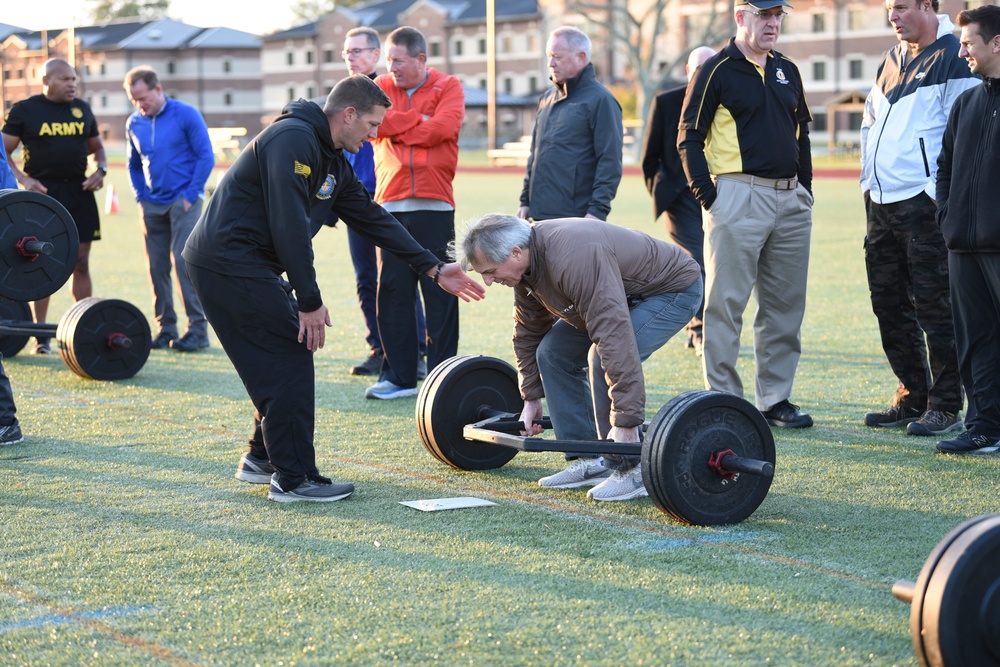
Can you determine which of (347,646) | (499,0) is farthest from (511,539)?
(499,0)

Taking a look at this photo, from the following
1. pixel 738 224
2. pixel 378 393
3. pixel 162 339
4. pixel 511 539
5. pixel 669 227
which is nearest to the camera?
pixel 511 539

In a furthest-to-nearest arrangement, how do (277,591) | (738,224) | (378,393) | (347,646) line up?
(378,393) → (738,224) → (277,591) → (347,646)

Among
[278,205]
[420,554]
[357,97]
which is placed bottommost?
[420,554]

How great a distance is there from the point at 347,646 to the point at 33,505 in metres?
2.30

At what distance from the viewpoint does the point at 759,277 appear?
689cm

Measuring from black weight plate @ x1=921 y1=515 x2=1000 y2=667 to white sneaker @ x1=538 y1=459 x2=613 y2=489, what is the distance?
2.49 meters

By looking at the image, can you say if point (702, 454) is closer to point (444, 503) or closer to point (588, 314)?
point (588, 314)

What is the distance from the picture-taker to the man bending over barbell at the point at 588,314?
491 cm

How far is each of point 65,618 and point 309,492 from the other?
1.57m

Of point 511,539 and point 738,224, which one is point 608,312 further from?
point 738,224

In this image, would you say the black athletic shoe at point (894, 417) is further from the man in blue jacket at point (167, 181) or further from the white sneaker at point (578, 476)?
the man in blue jacket at point (167, 181)

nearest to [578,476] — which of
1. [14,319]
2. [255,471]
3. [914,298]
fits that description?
[255,471]

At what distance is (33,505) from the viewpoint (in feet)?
17.5

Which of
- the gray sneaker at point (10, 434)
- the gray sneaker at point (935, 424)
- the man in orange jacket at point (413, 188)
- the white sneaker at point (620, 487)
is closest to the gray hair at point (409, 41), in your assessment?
the man in orange jacket at point (413, 188)
